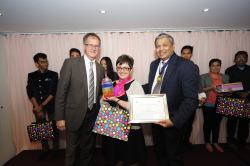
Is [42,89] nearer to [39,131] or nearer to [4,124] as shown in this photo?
[39,131]

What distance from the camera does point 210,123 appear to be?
11.0 ft

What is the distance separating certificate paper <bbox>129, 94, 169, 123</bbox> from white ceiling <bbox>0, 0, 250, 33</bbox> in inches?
50.3

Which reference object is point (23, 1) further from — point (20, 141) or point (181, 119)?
point (20, 141)

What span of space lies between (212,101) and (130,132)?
1.87 m

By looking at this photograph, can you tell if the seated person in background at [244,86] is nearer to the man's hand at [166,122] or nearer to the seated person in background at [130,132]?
the seated person in background at [130,132]

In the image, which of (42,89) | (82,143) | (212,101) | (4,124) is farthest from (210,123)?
(4,124)

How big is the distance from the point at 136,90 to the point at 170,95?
529 millimetres

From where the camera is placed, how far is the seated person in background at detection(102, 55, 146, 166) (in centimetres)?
217

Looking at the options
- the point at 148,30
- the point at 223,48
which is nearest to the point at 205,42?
the point at 223,48

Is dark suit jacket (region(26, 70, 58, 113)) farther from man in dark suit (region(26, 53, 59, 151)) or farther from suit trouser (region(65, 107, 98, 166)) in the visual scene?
suit trouser (region(65, 107, 98, 166))

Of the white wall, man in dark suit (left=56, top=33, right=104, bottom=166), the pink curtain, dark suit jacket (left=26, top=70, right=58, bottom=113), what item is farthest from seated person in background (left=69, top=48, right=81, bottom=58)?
the white wall

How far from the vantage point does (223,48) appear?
3688 millimetres

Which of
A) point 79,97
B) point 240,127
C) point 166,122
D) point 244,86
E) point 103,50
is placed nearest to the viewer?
point 166,122

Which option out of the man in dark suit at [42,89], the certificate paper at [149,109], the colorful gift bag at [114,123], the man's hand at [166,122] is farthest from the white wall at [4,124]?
the man's hand at [166,122]
